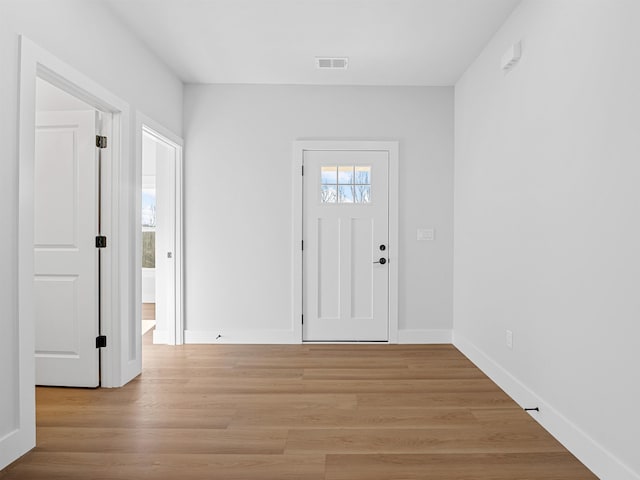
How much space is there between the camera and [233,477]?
2.02m

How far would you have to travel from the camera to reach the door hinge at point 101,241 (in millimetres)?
3125

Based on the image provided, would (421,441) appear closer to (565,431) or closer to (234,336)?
(565,431)

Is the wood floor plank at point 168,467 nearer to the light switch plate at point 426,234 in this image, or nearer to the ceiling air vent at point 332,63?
the light switch plate at point 426,234

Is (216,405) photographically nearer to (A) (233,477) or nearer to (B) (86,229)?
(A) (233,477)

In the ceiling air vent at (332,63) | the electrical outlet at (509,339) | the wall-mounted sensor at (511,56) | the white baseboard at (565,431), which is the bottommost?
the white baseboard at (565,431)

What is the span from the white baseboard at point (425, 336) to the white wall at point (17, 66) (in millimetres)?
3316

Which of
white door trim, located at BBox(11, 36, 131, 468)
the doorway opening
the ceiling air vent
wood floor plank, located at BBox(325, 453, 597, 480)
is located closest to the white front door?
the ceiling air vent

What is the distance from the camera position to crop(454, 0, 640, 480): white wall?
1901 millimetres

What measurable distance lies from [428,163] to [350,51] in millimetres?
1485

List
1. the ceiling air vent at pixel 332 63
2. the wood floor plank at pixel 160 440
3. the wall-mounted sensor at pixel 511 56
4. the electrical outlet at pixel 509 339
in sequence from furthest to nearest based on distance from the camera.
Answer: the ceiling air vent at pixel 332 63 < the electrical outlet at pixel 509 339 < the wall-mounted sensor at pixel 511 56 < the wood floor plank at pixel 160 440

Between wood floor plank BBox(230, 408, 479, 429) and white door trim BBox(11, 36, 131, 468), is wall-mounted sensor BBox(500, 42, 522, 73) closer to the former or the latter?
wood floor plank BBox(230, 408, 479, 429)

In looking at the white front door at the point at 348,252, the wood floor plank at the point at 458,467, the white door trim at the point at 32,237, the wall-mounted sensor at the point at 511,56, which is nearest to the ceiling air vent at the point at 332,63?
the white front door at the point at 348,252

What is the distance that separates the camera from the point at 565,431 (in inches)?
92.6

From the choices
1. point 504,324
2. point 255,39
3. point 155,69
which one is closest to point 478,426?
point 504,324
